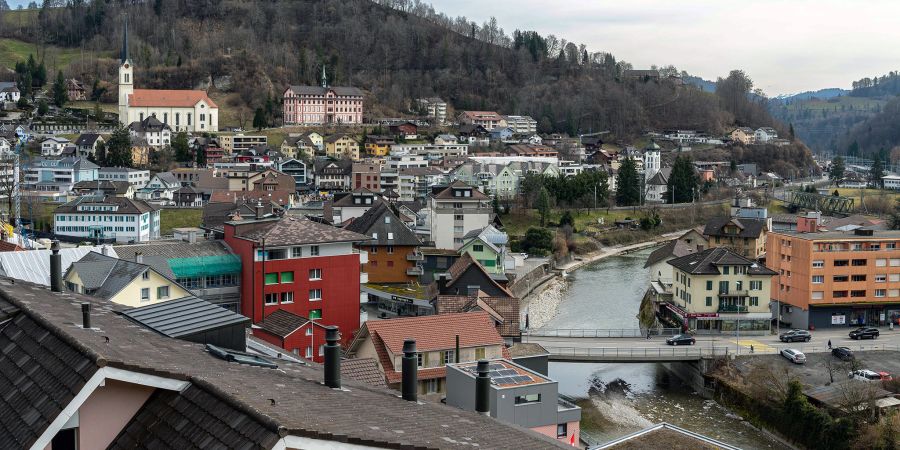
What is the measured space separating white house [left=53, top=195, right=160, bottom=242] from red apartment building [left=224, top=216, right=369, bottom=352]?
12.6 m

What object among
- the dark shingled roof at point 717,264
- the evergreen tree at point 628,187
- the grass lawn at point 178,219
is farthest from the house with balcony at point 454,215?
the evergreen tree at point 628,187

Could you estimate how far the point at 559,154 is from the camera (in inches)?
2023

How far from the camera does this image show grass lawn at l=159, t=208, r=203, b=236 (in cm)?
3116

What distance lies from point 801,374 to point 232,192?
950 inches

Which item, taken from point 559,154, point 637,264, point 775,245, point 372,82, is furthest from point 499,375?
point 372,82

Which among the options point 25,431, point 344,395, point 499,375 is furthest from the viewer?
point 499,375

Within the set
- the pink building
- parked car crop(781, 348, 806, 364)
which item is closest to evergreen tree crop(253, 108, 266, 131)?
the pink building

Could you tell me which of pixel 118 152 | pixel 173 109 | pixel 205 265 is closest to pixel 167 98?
pixel 173 109

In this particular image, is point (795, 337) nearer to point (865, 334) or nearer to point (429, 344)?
point (865, 334)

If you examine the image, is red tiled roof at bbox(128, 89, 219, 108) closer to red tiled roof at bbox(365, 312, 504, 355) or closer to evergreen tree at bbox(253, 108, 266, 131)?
evergreen tree at bbox(253, 108, 266, 131)

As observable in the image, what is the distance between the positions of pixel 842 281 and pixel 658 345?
506 cm

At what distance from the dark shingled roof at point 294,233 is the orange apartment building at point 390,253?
5.39 metres

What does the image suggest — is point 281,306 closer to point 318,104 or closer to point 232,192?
point 232,192

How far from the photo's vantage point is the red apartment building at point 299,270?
14.6m
